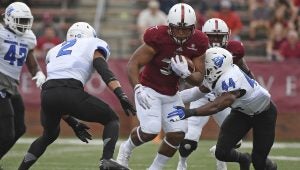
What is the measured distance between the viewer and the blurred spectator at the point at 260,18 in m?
15.6

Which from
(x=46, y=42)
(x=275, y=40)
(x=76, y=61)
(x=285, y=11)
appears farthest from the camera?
(x=285, y=11)

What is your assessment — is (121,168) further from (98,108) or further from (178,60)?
(178,60)

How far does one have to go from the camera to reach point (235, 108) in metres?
8.09

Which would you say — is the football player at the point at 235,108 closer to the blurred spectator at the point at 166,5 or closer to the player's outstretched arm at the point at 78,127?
the player's outstretched arm at the point at 78,127

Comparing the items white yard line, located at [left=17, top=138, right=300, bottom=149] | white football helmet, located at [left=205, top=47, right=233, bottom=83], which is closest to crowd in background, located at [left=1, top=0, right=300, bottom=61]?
white yard line, located at [left=17, top=138, right=300, bottom=149]

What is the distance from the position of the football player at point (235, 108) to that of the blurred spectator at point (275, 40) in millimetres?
6573

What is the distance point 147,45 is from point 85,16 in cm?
875

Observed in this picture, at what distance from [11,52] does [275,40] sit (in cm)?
705

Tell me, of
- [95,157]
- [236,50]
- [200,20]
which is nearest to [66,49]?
[236,50]

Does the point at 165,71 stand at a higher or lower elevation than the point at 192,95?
higher

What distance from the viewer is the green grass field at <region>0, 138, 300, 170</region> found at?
9680mm

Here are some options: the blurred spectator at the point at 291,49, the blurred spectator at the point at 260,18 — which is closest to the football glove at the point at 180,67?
the blurred spectator at the point at 291,49

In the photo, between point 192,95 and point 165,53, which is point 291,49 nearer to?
point 192,95

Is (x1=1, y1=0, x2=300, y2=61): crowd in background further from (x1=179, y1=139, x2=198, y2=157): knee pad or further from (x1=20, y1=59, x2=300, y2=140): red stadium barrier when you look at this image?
(x1=179, y1=139, x2=198, y2=157): knee pad
